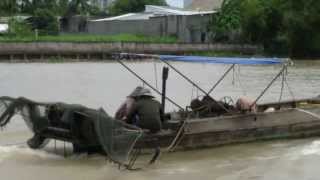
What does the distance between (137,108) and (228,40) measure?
6747cm

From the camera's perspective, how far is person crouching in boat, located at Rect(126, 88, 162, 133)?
13.3m

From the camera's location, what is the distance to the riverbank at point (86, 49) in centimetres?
6262

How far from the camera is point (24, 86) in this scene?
115ft

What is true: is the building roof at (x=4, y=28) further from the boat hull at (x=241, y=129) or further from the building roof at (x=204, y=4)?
the boat hull at (x=241, y=129)

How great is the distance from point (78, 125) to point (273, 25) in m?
64.8

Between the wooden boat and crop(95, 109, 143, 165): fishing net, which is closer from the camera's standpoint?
crop(95, 109, 143, 165): fishing net

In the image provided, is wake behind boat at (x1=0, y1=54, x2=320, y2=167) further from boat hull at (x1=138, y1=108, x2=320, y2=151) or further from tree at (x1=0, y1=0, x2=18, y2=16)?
tree at (x1=0, y1=0, x2=18, y2=16)

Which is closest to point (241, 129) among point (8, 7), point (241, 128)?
point (241, 128)

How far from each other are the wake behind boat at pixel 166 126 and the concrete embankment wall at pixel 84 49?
4775cm

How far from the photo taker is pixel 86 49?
216ft

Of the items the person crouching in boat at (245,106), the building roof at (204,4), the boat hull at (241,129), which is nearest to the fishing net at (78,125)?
the boat hull at (241,129)

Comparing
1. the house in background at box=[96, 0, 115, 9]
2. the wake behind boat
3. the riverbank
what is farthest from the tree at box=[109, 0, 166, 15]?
the wake behind boat

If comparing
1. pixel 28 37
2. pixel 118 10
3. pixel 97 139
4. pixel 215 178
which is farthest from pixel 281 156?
pixel 118 10

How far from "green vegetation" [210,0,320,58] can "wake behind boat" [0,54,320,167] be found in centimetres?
5235
